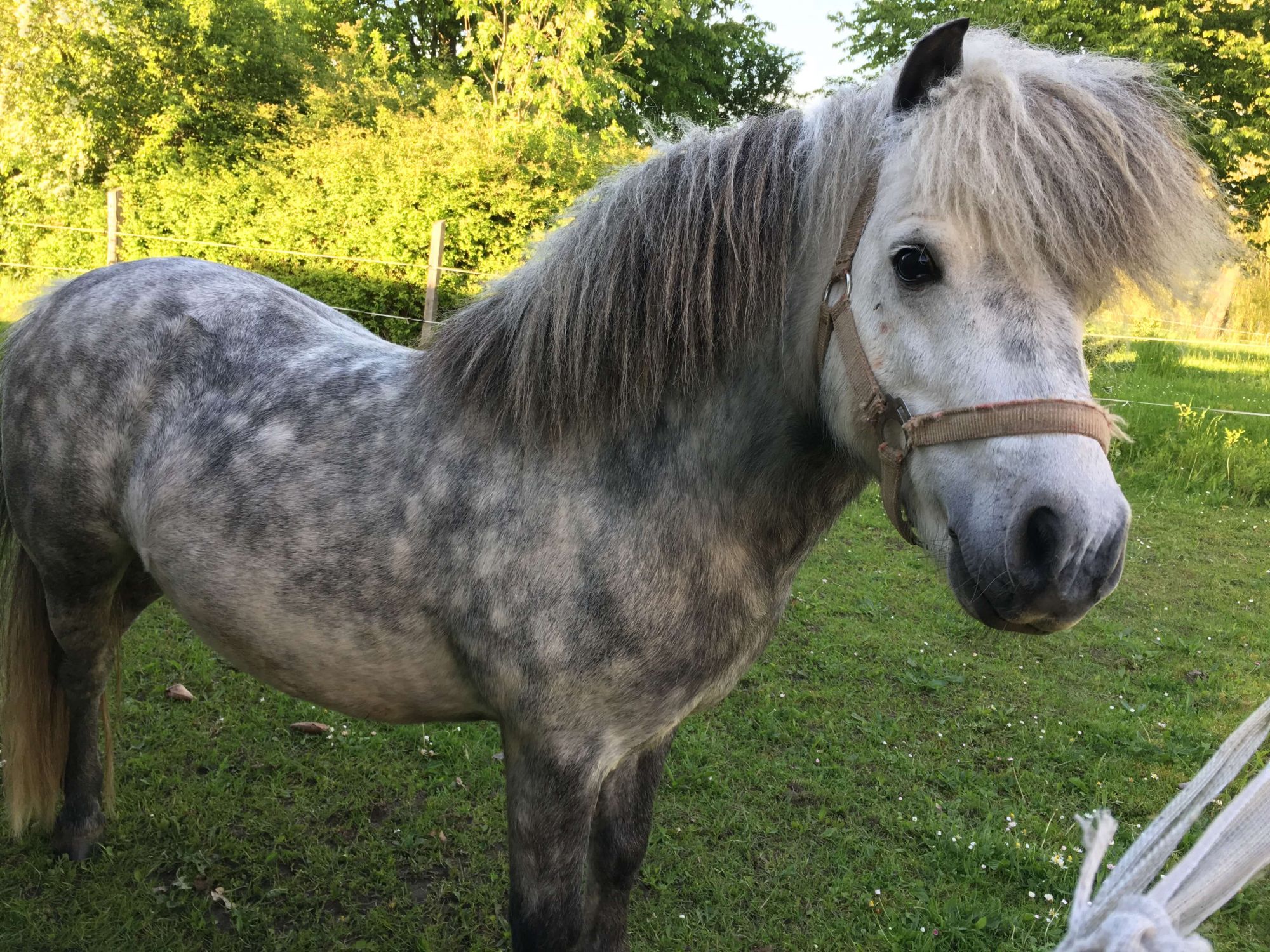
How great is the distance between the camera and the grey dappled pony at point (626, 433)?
121cm

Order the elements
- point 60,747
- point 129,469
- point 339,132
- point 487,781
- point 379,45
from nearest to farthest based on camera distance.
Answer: point 129,469 < point 60,747 < point 487,781 < point 339,132 < point 379,45

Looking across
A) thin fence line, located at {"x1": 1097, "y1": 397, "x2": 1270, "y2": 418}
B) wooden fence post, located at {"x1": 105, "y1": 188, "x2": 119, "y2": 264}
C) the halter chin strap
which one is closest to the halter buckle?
the halter chin strap

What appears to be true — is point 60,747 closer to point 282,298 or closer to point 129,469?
point 129,469

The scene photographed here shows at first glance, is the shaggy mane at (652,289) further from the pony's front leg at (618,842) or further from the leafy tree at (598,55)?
the leafy tree at (598,55)

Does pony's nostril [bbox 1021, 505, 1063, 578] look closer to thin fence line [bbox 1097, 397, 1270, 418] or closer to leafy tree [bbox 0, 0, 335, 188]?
thin fence line [bbox 1097, 397, 1270, 418]

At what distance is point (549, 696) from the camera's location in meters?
1.63

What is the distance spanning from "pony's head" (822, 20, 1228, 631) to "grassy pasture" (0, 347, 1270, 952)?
0.61 meters

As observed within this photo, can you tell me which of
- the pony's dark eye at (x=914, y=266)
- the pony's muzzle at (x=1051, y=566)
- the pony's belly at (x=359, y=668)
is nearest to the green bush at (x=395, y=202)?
the pony's belly at (x=359, y=668)

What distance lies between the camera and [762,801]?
321cm

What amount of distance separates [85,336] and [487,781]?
2.15 meters

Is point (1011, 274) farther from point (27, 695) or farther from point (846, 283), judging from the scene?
point (27, 695)

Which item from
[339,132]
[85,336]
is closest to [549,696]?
[85,336]

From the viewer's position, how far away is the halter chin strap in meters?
1.12

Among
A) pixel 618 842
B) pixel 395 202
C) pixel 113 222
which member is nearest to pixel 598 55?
pixel 395 202
